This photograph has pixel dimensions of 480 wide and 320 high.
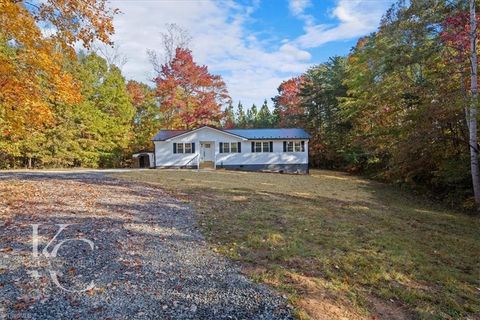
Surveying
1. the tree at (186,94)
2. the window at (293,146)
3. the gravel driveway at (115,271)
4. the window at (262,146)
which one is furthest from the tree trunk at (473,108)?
the tree at (186,94)

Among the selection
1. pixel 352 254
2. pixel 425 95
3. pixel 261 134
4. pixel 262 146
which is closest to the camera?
pixel 352 254

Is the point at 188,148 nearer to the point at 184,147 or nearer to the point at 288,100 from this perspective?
the point at 184,147

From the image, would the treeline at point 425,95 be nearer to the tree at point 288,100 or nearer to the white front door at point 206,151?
the white front door at point 206,151

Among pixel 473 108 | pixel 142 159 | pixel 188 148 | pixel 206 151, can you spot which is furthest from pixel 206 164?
pixel 473 108

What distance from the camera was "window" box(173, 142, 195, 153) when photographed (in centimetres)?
2417

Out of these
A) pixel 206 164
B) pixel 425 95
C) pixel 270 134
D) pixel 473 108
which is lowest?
pixel 206 164

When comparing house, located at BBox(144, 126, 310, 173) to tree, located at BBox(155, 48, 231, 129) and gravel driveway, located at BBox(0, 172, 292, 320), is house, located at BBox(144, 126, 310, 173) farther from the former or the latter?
gravel driveway, located at BBox(0, 172, 292, 320)

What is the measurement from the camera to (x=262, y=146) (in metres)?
24.4

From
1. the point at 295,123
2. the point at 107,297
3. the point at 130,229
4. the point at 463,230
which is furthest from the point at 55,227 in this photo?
the point at 295,123

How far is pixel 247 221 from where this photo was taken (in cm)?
731

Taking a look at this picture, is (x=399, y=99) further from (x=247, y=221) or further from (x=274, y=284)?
(x=274, y=284)

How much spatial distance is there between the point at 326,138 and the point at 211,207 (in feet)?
75.6

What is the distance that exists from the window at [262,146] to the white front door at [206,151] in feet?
10.5

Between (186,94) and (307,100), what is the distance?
11957mm
